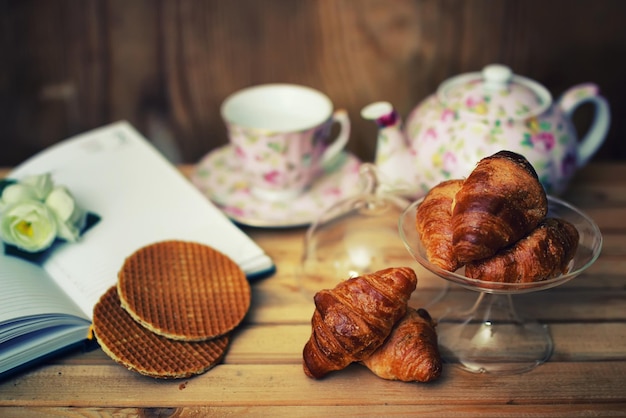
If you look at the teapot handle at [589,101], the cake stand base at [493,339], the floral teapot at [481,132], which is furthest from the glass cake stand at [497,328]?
the teapot handle at [589,101]

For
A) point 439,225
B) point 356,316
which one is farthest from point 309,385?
point 439,225

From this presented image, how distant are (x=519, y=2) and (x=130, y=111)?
2.57ft

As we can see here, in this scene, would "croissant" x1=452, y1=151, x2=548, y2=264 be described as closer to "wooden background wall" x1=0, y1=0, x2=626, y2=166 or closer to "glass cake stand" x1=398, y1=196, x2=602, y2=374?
"glass cake stand" x1=398, y1=196, x2=602, y2=374

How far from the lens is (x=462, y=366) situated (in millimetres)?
791

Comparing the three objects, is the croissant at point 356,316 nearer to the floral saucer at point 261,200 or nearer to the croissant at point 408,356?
the croissant at point 408,356

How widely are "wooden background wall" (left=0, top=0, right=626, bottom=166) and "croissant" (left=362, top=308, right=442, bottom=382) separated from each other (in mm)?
641

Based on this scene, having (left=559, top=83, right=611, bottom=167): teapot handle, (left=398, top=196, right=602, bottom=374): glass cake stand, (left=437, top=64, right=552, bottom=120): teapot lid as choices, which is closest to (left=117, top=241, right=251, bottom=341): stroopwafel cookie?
(left=398, top=196, right=602, bottom=374): glass cake stand

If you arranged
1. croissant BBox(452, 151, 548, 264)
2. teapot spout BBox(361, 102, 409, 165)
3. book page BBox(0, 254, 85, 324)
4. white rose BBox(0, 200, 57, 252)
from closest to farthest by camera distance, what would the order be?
croissant BBox(452, 151, 548, 264) < book page BBox(0, 254, 85, 324) < white rose BBox(0, 200, 57, 252) < teapot spout BBox(361, 102, 409, 165)

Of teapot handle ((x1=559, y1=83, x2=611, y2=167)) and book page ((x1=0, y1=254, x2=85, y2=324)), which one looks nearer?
book page ((x1=0, y1=254, x2=85, y2=324))

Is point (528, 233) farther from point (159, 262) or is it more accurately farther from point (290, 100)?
point (290, 100)

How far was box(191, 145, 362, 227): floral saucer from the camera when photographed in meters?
1.06

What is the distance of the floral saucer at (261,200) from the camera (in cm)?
106

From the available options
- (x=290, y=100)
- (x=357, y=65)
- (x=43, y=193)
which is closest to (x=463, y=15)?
(x=357, y=65)

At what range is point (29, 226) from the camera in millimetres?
915
